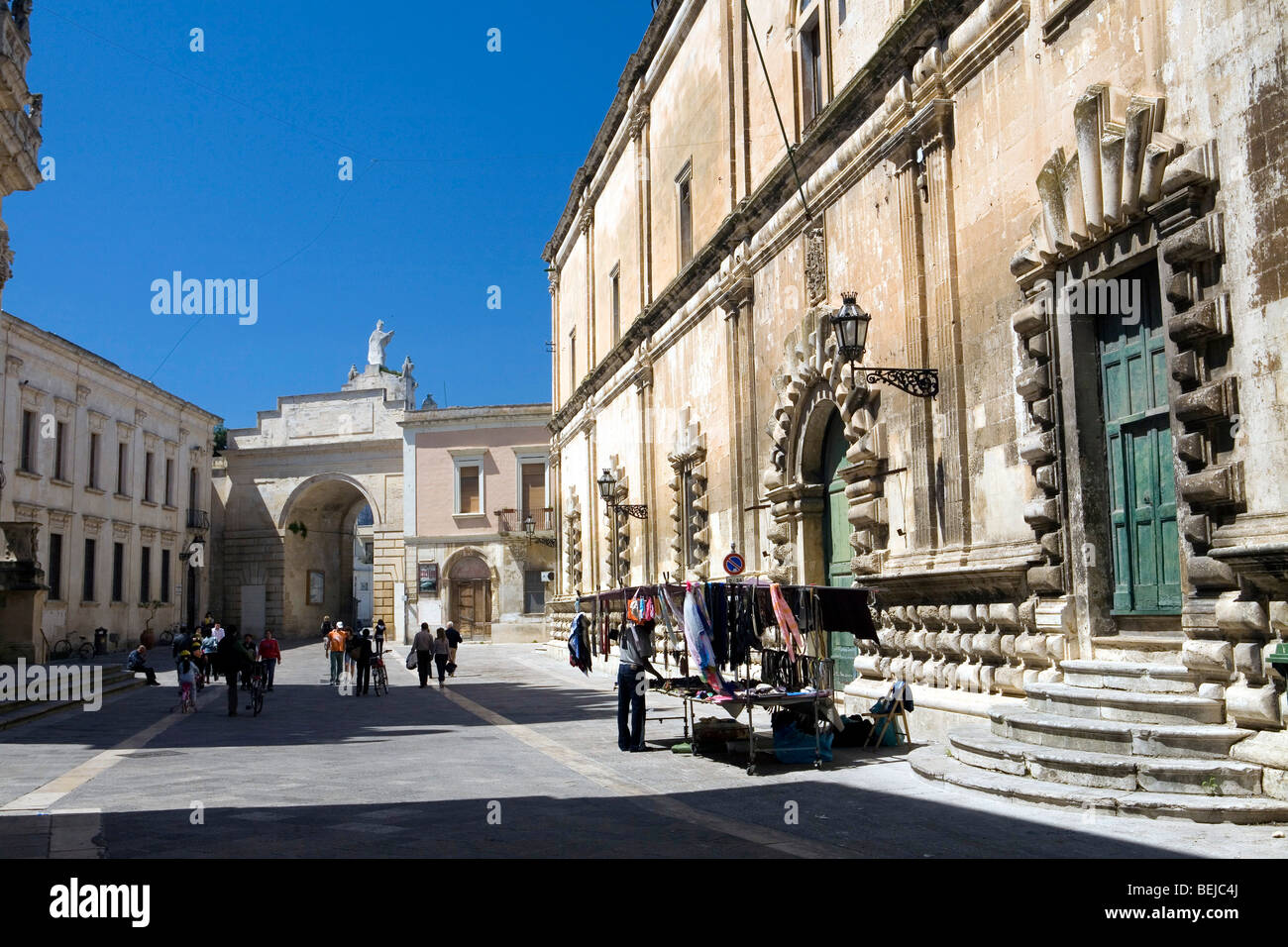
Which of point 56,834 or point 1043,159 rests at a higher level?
point 1043,159

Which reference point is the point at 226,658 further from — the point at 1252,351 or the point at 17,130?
the point at 1252,351

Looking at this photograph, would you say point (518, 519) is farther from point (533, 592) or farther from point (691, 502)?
point (691, 502)

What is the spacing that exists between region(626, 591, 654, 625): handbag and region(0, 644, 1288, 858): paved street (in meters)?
1.39

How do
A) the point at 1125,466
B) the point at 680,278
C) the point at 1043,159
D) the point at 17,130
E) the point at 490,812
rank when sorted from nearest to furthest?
the point at 490,812, the point at 1125,466, the point at 1043,159, the point at 17,130, the point at 680,278

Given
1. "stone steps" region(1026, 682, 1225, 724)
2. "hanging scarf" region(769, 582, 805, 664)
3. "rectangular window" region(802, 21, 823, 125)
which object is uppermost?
"rectangular window" region(802, 21, 823, 125)

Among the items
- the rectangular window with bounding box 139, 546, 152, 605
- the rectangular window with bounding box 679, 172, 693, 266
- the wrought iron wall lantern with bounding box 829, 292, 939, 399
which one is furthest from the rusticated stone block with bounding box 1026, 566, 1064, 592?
the rectangular window with bounding box 139, 546, 152, 605

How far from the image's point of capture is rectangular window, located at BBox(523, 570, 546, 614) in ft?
147

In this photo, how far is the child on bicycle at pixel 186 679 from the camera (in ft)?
60.3

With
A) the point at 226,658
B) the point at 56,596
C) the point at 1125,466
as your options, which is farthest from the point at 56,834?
the point at 56,596

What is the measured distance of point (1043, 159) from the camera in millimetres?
10039

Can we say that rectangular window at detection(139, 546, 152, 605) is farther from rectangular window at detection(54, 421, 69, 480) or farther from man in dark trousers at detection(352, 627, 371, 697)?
man in dark trousers at detection(352, 627, 371, 697)

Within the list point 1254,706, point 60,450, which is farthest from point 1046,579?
point 60,450
